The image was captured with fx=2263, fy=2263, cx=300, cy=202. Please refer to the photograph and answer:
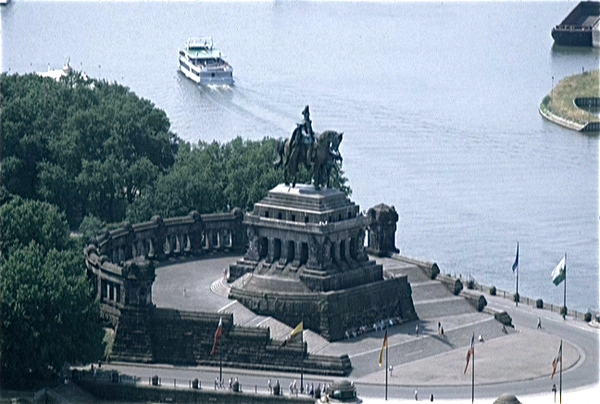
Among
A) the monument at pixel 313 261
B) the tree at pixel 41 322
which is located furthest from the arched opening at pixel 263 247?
the tree at pixel 41 322

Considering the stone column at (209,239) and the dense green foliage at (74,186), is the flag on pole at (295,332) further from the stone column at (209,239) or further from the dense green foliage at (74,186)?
the stone column at (209,239)

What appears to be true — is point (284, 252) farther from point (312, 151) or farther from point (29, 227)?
point (29, 227)

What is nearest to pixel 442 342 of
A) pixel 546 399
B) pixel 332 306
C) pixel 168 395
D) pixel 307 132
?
pixel 332 306

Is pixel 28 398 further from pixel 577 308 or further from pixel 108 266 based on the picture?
pixel 577 308

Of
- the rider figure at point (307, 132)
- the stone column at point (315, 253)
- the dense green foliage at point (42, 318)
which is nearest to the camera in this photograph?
the dense green foliage at point (42, 318)

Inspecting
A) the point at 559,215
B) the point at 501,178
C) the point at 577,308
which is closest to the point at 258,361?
the point at 577,308

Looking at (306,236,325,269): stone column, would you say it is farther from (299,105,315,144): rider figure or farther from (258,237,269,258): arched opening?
(299,105,315,144): rider figure

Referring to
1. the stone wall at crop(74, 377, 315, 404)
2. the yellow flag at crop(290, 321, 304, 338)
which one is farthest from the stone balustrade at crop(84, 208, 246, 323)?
the yellow flag at crop(290, 321, 304, 338)
